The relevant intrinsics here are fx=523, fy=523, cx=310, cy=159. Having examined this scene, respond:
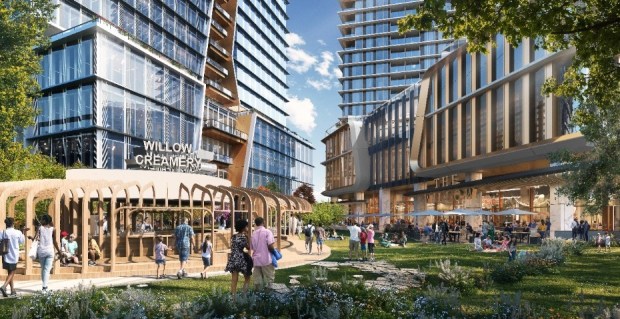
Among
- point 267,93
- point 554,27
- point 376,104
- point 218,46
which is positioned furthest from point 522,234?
point 376,104

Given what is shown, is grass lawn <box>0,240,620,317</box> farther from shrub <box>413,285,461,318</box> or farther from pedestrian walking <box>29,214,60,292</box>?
shrub <box>413,285,461,318</box>

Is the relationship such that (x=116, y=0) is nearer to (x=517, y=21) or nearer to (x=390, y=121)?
(x=390, y=121)

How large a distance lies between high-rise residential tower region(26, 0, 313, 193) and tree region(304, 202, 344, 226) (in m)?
11.7

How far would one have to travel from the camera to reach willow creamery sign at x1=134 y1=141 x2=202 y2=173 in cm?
2777

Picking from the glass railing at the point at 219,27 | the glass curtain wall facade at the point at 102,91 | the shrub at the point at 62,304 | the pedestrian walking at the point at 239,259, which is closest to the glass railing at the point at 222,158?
the glass curtain wall facade at the point at 102,91

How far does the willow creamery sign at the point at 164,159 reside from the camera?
27766 mm

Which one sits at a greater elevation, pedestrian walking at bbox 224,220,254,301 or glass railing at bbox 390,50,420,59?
glass railing at bbox 390,50,420,59

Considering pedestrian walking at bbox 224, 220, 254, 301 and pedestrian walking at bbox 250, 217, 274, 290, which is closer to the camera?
pedestrian walking at bbox 250, 217, 274, 290

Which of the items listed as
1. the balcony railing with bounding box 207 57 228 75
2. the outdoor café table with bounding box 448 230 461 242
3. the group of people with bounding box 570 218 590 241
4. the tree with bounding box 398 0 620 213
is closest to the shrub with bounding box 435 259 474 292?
the tree with bounding box 398 0 620 213

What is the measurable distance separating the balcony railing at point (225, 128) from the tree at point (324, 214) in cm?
1654

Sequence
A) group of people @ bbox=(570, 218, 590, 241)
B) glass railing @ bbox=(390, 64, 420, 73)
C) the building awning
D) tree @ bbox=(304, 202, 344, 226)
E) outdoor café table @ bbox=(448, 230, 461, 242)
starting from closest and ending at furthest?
group of people @ bbox=(570, 218, 590, 241), the building awning, outdoor café table @ bbox=(448, 230, 461, 242), tree @ bbox=(304, 202, 344, 226), glass railing @ bbox=(390, 64, 420, 73)

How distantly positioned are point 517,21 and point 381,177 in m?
63.0

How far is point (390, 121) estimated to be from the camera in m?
67.6

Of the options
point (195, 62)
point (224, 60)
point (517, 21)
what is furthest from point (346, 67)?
point (517, 21)
